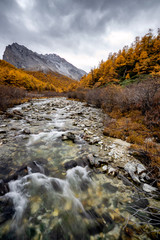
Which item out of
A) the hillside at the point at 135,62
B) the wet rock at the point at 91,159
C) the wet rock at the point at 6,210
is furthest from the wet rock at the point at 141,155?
the hillside at the point at 135,62

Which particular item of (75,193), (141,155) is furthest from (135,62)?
(75,193)

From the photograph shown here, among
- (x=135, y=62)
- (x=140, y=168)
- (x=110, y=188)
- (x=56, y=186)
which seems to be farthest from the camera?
(x=135, y=62)

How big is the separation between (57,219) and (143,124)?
5.31 m

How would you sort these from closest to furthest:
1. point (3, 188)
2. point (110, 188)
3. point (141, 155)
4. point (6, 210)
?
1. point (6, 210)
2. point (3, 188)
3. point (110, 188)
4. point (141, 155)

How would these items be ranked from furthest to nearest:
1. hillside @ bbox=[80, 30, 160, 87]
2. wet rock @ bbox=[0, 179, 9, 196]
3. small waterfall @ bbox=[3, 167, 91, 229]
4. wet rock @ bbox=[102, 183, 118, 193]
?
1. hillside @ bbox=[80, 30, 160, 87]
2. wet rock @ bbox=[102, 183, 118, 193]
3. wet rock @ bbox=[0, 179, 9, 196]
4. small waterfall @ bbox=[3, 167, 91, 229]

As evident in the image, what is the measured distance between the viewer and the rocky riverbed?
1.61 metres

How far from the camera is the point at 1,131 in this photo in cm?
447

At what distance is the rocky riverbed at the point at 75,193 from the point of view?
1.61 m

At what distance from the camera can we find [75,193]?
90.0 inches

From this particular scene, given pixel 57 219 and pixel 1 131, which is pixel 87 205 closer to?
pixel 57 219

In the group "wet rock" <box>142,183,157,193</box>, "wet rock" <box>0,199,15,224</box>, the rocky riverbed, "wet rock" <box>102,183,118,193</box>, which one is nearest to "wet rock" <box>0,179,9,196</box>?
the rocky riverbed

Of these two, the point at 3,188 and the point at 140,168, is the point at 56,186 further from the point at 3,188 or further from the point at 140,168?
the point at 140,168

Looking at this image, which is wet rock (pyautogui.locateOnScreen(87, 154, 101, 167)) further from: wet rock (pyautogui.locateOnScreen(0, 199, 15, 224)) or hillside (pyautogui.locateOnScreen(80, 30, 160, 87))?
hillside (pyautogui.locateOnScreen(80, 30, 160, 87))

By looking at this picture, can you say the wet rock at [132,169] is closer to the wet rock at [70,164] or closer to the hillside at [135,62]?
the wet rock at [70,164]
